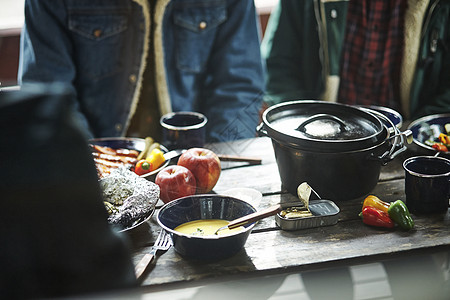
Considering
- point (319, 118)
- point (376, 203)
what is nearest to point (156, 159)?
point (319, 118)

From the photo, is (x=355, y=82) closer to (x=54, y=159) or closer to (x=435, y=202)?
(x=435, y=202)

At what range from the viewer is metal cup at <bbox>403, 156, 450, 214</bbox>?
57.7 inches

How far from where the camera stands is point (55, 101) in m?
0.58

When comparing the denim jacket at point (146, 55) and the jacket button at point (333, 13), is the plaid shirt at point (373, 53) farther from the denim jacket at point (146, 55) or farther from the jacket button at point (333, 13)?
the denim jacket at point (146, 55)

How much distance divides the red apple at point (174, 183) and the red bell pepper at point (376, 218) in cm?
55

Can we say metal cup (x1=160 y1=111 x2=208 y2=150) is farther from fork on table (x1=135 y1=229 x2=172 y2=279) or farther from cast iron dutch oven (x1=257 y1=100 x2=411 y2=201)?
fork on table (x1=135 y1=229 x2=172 y2=279)

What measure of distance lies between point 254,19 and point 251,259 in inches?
64.4

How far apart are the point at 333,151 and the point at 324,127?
0.11 metres

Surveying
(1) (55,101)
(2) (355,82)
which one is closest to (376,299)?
(2) (355,82)

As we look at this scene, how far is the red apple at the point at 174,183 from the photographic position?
1.55 metres

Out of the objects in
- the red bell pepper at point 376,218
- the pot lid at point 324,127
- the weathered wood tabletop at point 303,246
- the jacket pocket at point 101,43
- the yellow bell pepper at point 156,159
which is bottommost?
the weathered wood tabletop at point 303,246

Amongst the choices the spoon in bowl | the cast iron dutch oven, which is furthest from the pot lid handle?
the spoon in bowl

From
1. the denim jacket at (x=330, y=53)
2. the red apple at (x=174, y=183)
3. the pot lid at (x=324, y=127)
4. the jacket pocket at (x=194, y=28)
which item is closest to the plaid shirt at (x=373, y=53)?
the denim jacket at (x=330, y=53)

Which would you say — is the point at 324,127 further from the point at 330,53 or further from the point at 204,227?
the point at 330,53
